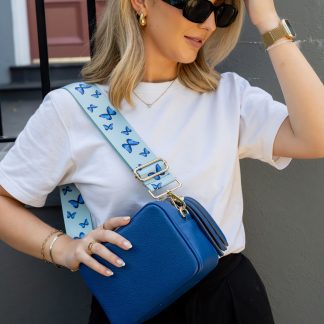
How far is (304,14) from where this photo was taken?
2119 millimetres

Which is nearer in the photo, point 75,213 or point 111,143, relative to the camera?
point 111,143

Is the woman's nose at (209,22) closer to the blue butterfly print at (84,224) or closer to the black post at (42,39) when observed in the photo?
the blue butterfly print at (84,224)

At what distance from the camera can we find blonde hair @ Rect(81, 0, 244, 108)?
1.78 metres

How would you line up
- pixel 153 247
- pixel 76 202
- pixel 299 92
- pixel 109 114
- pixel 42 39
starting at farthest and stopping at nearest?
pixel 42 39, pixel 76 202, pixel 109 114, pixel 299 92, pixel 153 247

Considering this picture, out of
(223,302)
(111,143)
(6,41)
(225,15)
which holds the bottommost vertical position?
(223,302)

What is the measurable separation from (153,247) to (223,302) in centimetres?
34

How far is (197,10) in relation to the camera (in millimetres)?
1652

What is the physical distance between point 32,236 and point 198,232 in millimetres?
515

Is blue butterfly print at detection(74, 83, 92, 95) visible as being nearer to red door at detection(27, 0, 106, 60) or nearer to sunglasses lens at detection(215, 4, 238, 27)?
sunglasses lens at detection(215, 4, 238, 27)

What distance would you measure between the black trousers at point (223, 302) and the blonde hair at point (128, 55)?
1.75 feet

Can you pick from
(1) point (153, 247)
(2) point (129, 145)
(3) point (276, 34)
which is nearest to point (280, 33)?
(3) point (276, 34)

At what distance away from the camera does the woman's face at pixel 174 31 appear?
1703 mm

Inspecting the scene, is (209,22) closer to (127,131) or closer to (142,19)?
(142,19)

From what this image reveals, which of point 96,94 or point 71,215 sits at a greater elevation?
point 96,94
